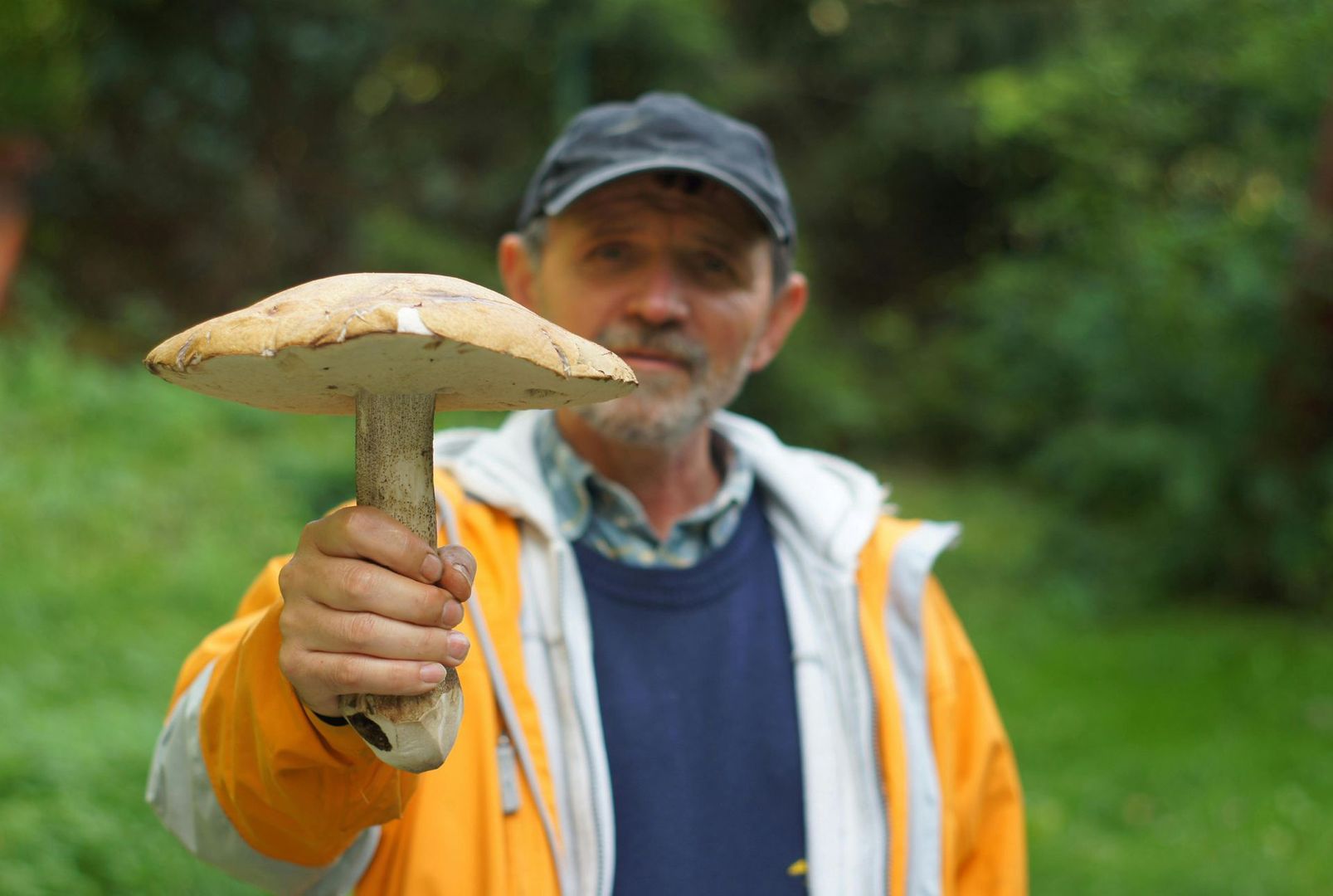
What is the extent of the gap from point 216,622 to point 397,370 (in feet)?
13.8

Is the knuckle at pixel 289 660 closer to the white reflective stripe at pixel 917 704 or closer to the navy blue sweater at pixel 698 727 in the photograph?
the navy blue sweater at pixel 698 727

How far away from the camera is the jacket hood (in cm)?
188

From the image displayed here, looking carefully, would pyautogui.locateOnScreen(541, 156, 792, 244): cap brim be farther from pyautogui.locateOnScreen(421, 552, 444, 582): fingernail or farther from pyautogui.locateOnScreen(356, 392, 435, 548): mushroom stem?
pyautogui.locateOnScreen(421, 552, 444, 582): fingernail

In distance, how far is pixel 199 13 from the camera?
9.70m

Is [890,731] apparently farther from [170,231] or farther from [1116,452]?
[170,231]

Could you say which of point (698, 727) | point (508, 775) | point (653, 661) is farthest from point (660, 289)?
point (508, 775)

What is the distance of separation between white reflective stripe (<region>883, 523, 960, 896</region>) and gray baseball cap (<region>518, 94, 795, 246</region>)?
0.65 m

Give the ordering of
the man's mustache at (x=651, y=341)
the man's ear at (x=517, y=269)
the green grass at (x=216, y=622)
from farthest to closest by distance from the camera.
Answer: the green grass at (x=216, y=622), the man's ear at (x=517, y=269), the man's mustache at (x=651, y=341)

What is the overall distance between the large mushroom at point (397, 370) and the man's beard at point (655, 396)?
602 millimetres

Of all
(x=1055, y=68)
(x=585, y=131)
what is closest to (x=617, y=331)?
(x=585, y=131)

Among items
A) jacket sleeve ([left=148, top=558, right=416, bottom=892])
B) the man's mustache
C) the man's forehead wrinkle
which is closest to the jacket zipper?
jacket sleeve ([left=148, top=558, right=416, bottom=892])

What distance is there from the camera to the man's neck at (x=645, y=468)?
83.7 inches

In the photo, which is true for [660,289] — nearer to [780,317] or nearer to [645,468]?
[645,468]

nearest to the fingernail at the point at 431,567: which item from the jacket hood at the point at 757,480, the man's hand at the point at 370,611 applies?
the man's hand at the point at 370,611
